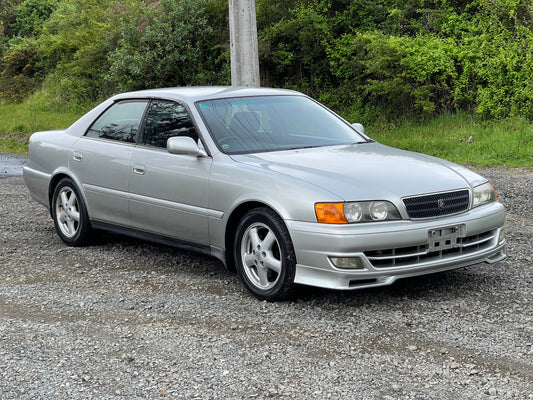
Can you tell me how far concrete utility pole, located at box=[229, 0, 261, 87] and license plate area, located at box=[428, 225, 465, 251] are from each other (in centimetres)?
628

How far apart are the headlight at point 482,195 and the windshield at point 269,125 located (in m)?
1.27

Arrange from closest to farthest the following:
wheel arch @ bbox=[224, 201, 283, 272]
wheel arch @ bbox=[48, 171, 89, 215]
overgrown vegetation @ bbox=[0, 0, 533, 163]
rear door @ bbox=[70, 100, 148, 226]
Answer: wheel arch @ bbox=[224, 201, 283, 272]
rear door @ bbox=[70, 100, 148, 226]
wheel arch @ bbox=[48, 171, 89, 215]
overgrown vegetation @ bbox=[0, 0, 533, 163]

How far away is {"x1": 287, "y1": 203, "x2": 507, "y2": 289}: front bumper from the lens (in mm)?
5055

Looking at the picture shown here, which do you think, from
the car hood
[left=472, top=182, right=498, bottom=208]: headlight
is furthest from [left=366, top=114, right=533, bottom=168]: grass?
the car hood

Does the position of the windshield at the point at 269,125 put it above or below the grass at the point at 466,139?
above

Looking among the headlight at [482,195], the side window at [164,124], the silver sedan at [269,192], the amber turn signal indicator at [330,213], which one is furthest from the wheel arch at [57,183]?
the headlight at [482,195]

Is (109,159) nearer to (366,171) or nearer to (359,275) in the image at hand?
(366,171)

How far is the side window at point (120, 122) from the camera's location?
269 inches

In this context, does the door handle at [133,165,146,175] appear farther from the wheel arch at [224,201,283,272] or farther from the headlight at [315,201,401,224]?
the headlight at [315,201,401,224]

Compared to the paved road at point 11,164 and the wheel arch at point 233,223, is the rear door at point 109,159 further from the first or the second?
the paved road at point 11,164

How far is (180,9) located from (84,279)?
13.4m

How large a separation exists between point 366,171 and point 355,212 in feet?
1.62

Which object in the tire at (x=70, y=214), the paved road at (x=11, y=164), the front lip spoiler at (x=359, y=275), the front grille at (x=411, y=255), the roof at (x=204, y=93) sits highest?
the roof at (x=204, y=93)

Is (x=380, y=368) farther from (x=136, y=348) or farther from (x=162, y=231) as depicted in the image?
(x=162, y=231)
